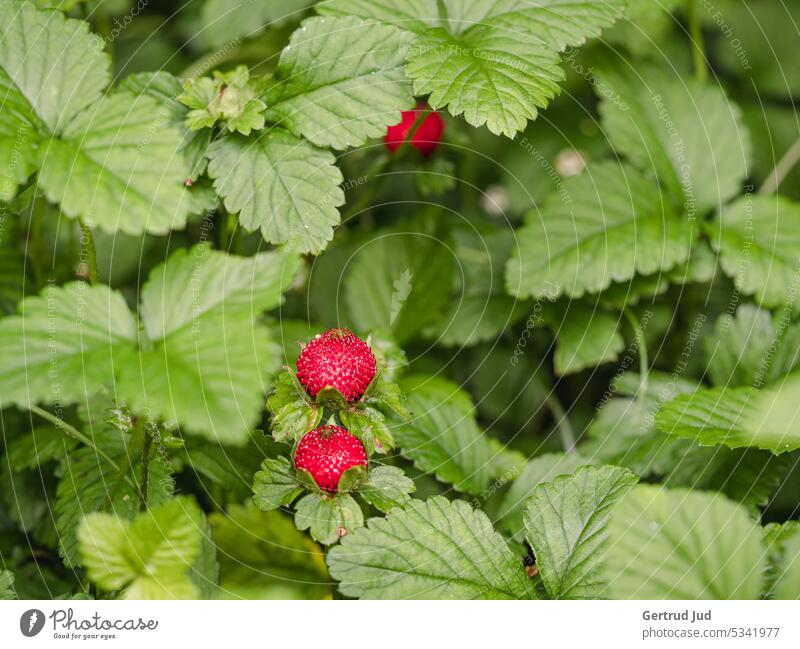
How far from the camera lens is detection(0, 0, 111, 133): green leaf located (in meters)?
0.89

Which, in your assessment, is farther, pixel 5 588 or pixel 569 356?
pixel 569 356

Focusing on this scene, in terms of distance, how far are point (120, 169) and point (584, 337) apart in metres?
0.72

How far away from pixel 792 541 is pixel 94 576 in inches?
29.0

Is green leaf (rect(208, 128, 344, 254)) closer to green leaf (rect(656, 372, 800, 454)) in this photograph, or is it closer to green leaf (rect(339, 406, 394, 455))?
green leaf (rect(339, 406, 394, 455))

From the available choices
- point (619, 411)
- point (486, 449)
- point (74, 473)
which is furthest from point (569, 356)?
point (74, 473)

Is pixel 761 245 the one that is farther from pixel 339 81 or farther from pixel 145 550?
pixel 145 550

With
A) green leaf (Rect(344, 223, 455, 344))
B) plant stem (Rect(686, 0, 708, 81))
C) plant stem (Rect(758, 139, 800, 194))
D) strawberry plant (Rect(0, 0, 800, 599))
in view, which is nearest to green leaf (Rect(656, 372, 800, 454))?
strawberry plant (Rect(0, 0, 800, 599))

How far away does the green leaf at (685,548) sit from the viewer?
819 millimetres

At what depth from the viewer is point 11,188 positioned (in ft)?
2.88

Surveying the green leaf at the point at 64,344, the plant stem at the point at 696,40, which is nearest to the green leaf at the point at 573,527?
the green leaf at the point at 64,344

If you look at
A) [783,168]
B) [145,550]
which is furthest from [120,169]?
[783,168]

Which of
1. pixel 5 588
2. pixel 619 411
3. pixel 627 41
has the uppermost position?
pixel 627 41

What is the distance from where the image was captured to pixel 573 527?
2.91 feet
